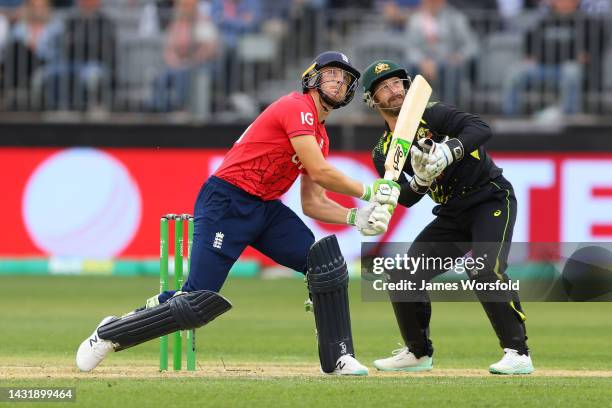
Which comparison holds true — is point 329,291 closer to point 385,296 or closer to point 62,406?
point 385,296

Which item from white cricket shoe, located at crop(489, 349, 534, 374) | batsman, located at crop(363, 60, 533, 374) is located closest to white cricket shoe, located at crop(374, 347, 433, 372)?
batsman, located at crop(363, 60, 533, 374)

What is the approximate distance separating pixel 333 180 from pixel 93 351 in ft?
5.92

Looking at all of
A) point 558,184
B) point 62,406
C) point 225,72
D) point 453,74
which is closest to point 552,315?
point 558,184

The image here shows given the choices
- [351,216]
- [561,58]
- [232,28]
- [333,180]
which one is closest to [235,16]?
[232,28]

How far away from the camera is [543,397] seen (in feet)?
23.7

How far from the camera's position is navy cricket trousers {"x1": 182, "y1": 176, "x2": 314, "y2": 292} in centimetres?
792

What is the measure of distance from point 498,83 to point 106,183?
5.34m

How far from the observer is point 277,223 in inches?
323

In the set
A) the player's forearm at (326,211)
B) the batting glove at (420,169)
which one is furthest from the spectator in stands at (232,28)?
the batting glove at (420,169)

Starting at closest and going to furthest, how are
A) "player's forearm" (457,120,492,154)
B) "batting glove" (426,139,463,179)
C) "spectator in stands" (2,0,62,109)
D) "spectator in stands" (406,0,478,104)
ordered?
Result: "batting glove" (426,139,463,179) → "player's forearm" (457,120,492,154) → "spectator in stands" (406,0,478,104) → "spectator in stands" (2,0,62,109)

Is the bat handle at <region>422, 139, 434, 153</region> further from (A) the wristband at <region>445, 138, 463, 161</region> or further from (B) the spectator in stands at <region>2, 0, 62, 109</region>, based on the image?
(B) the spectator in stands at <region>2, 0, 62, 109</region>

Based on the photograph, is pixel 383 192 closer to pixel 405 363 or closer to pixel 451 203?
pixel 451 203

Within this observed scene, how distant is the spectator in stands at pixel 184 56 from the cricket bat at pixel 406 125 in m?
9.13

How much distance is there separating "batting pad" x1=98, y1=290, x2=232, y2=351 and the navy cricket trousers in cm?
16
